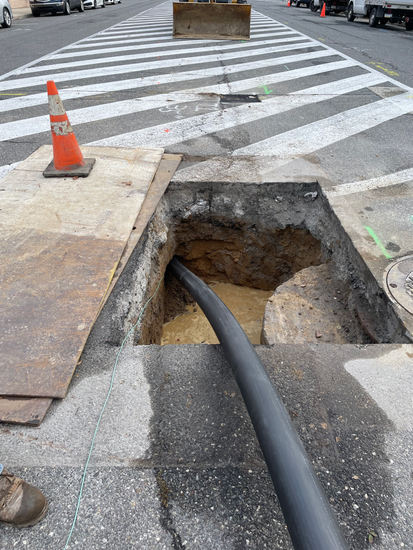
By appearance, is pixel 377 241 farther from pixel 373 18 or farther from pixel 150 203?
pixel 373 18

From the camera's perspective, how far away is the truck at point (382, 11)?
12.8 m

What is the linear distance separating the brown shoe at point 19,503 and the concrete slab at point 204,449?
44mm

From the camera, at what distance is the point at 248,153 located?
416cm

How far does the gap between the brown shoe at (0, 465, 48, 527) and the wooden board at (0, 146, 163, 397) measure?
42 centimetres

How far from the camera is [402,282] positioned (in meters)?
2.35

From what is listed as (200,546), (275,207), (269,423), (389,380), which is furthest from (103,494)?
(275,207)

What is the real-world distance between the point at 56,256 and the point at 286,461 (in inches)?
77.1

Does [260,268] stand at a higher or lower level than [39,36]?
lower

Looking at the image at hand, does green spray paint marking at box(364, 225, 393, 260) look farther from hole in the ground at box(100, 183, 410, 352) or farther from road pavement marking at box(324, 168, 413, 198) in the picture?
road pavement marking at box(324, 168, 413, 198)

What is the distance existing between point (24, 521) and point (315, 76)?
8.30 meters

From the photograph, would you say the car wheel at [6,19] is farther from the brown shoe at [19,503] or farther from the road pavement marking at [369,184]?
the brown shoe at [19,503]

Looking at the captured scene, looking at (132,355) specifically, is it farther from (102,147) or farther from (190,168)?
(102,147)

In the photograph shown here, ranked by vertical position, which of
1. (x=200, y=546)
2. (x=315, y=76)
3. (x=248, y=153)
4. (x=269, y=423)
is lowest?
(x=200, y=546)

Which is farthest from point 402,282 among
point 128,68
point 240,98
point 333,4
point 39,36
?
point 333,4
